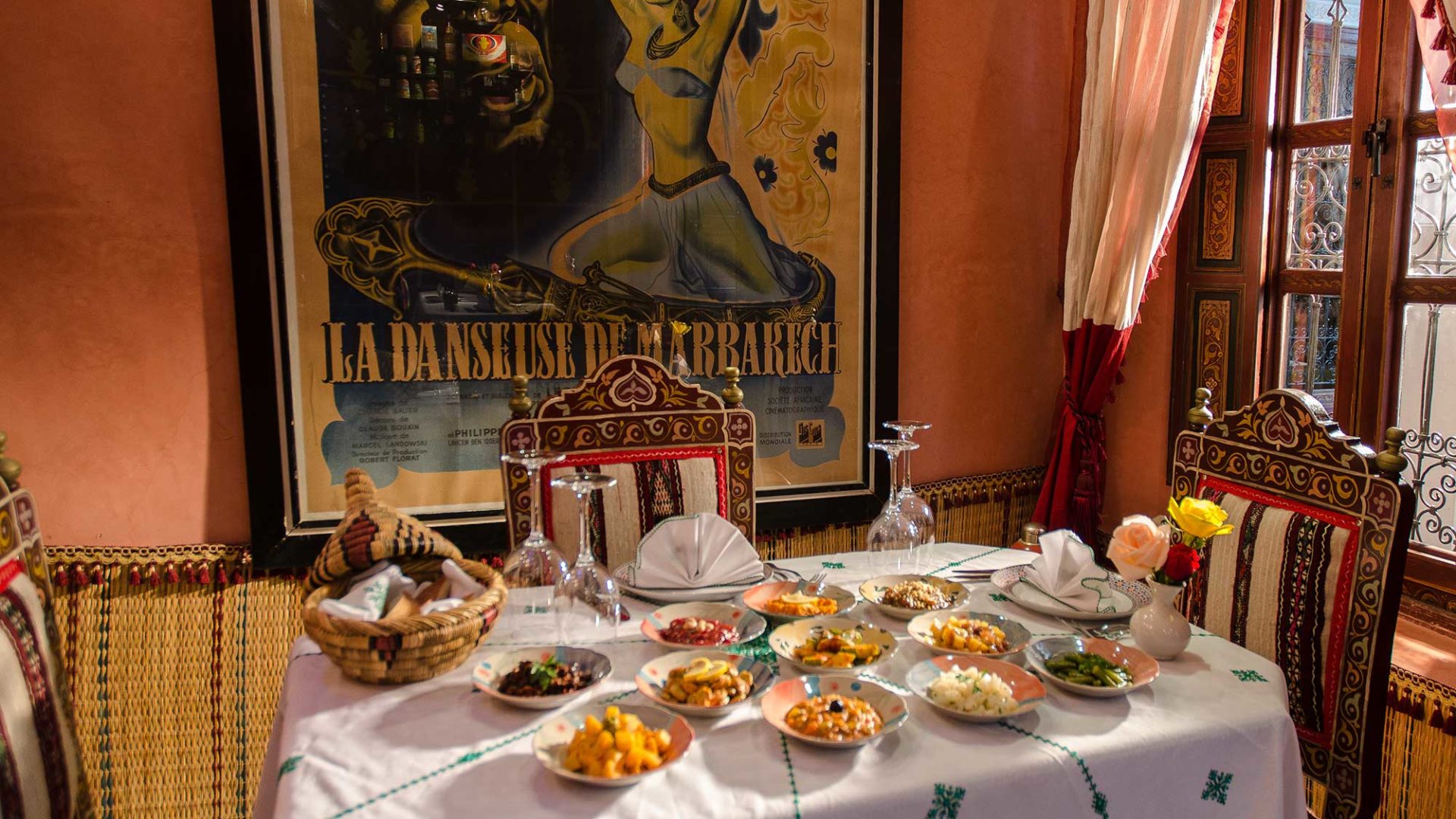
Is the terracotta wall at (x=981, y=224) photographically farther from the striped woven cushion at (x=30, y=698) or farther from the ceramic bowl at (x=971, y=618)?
the striped woven cushion at (x=30, y=698)

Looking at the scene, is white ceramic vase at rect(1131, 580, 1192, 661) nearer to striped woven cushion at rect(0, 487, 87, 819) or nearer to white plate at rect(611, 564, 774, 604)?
white plate at rect(611, 564, 774, 604)

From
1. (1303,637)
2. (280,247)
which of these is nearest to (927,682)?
(1303,637)

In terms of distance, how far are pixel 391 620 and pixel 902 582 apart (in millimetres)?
914

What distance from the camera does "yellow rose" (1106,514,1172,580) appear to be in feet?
4.87

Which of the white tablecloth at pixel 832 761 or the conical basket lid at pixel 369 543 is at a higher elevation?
the conical basket lid at pixel 369 543

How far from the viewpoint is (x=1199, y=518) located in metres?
1.49

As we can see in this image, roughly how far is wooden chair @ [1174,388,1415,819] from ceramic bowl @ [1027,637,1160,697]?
443 mm

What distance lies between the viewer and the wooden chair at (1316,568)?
164 centimetres

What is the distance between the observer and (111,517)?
7.69 feet

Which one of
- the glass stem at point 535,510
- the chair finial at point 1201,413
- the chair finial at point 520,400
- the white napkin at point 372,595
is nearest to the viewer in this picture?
the white napkin at point 372,595

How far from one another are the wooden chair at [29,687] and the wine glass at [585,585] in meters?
0.74

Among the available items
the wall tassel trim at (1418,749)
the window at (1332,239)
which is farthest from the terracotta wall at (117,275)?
the wall tassel trim at (1418,749)

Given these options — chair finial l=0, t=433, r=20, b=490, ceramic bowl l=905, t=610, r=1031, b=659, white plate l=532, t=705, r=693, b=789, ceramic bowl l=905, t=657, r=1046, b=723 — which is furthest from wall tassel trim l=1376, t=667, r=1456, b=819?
chair finial l=0, t=433, r=20, b=490

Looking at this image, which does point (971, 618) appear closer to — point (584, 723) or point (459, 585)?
point (584, 723)
